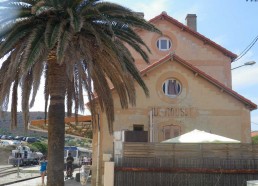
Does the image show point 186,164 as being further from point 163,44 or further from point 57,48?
point 163,44

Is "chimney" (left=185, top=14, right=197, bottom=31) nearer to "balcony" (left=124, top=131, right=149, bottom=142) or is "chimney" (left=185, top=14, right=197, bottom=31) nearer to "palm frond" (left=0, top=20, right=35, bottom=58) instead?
"balcony" (left=124, top=131, right=149, bottom=142)

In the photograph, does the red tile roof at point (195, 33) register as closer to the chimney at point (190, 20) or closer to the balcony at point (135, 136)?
the chimney at point (190, 20)

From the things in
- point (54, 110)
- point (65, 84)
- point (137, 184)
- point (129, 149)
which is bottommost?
point (137, 184)

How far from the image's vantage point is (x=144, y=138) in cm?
1967

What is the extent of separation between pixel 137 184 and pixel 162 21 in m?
16.4

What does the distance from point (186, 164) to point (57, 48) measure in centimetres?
675

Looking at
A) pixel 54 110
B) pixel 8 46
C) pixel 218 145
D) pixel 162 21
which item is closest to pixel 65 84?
pixel 54 110

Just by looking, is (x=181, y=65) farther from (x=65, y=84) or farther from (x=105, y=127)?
(x=65, y=84)

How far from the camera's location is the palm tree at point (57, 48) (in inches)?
489

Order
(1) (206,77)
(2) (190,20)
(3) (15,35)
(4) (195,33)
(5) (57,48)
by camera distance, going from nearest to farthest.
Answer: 1. (5) (57,48)
2. (3) (15,35)
3. (1) (206,77)
4. (4) (195,33)
5. (2) (190,20)

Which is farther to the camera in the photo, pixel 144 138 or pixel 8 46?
pixel 144 138

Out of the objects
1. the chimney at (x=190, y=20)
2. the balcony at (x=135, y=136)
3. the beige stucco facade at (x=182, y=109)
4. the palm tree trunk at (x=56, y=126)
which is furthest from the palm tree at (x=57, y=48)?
the chimney at (x=190, y=20)

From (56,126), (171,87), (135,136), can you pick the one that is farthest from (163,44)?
(56,126)

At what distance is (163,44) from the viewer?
94.2ft
